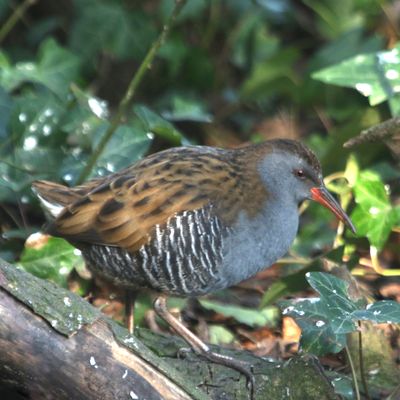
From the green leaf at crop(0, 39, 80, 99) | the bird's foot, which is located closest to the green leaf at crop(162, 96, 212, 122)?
the green leaf at crop(0, 39, 80, 99)

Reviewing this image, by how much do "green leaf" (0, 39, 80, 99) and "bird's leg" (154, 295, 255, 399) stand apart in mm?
1796

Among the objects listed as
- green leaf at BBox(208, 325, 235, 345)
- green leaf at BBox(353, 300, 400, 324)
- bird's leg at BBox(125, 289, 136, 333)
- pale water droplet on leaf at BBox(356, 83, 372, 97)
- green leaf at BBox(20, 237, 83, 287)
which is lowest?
green leaf at BBox(208, 325, 235, 345)

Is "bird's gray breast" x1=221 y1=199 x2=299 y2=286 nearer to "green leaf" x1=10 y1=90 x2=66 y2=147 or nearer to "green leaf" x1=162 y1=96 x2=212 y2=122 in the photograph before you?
"green leaf" x1=162 y1=96 x2=212 y2=122

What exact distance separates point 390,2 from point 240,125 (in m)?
1.45

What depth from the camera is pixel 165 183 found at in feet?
14.4

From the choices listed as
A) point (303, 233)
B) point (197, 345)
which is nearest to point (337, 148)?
point (303, 233)

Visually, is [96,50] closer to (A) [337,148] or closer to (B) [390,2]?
(A) [337,148]

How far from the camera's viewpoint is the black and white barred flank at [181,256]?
424cm

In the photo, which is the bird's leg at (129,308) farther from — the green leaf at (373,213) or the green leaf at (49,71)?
the green leaf at (49,71)

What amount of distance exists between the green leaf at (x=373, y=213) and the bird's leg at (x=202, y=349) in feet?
3.54

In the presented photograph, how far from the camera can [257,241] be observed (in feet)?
14.4

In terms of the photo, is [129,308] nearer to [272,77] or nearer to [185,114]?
[185,114]

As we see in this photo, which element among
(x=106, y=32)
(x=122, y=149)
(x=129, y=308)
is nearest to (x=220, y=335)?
(x=129, y=308)

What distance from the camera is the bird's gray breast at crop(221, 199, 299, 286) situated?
4305 mm
